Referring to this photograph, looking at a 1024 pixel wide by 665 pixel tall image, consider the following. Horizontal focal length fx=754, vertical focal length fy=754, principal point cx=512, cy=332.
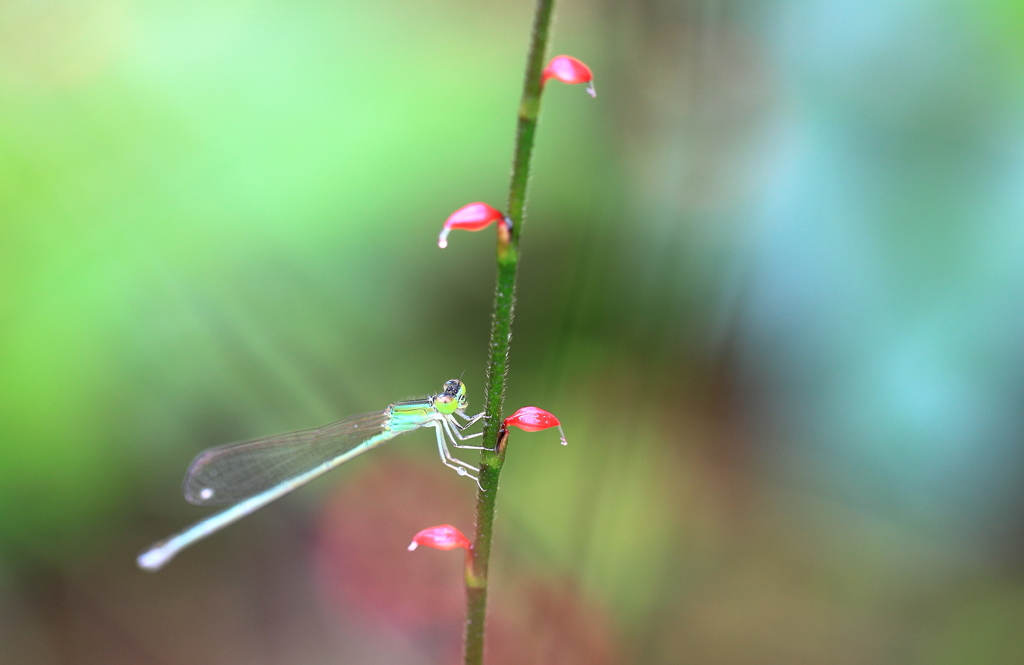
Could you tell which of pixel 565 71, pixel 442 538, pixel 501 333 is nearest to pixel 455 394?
pixel 442 538

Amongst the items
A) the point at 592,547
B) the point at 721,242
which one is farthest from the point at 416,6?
the point at 592,547

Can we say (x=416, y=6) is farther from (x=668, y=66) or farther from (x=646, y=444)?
(x=646, y=444)

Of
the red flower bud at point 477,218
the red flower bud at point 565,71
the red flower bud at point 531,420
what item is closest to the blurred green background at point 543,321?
the red flower bud at point 531,420

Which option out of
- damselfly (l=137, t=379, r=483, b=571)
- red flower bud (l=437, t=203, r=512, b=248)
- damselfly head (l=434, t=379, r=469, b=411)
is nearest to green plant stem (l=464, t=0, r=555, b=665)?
red flower bud (l=437, t=203, r=512, b=248)

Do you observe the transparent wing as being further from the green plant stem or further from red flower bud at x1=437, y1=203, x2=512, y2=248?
red flower bud at x1=437, y1=203, x2=512, y2=248

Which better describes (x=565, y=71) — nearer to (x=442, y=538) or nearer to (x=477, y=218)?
(x=477, y=218)

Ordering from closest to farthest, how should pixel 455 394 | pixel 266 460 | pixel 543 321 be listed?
1. pixel 455 394
2. pixel 266 460
3. pixel 543 321
